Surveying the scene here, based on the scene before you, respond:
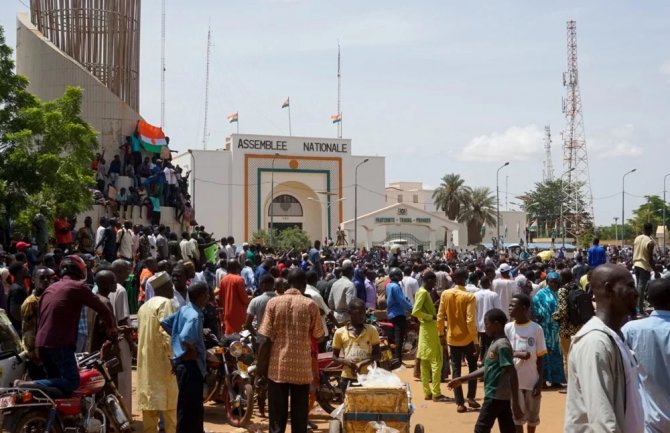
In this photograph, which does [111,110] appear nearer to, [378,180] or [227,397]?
[227,397]

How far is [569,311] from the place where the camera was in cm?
1130

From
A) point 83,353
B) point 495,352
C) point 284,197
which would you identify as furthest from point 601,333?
point 284,197

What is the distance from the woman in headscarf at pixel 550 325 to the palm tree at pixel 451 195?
55.9 metres

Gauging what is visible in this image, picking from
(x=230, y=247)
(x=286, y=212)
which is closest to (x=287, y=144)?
(x=286, y=212)

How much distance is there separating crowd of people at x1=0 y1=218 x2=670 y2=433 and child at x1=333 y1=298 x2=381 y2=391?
12mm

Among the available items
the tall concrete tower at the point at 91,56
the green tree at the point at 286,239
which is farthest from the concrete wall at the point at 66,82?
the green tree at the point at 286,239

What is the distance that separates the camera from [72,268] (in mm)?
7367

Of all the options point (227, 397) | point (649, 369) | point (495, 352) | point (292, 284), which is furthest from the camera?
point (227, 397)

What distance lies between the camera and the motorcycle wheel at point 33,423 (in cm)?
671

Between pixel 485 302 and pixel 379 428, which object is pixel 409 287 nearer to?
pixel 485 302

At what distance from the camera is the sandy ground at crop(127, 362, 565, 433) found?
9.29 metres

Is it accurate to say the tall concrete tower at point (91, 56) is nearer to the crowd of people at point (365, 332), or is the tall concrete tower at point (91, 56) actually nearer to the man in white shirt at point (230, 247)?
the man in white shirt at point (230, 247)

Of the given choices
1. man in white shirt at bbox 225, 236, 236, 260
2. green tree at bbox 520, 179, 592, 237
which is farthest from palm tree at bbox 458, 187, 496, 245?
man in white shirt at bbox 225, 236, 236, 260

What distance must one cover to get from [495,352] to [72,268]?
11.9 feet
